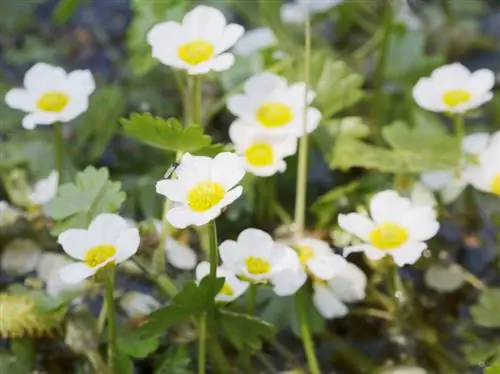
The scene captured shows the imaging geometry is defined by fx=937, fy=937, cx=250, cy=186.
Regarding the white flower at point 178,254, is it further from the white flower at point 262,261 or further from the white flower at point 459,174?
the white flower at point 459,174

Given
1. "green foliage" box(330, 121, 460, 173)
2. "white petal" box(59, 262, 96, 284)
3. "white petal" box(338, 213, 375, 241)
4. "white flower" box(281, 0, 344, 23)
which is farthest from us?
"white flower" box(281, 0, 344, 23)

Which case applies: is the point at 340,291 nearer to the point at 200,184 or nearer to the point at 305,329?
the point at 305,329

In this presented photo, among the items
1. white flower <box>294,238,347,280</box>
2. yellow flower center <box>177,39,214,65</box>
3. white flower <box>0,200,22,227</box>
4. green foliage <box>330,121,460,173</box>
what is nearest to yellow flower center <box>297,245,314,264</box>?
white flower <box>294,238,347,280</box>

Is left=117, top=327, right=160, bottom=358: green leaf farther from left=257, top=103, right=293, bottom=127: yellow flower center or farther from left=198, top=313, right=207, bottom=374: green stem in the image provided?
left=257, top=103, right=293, bottom=127: yellow flower center

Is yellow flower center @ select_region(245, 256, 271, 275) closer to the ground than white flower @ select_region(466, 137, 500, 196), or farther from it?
closer to the ground

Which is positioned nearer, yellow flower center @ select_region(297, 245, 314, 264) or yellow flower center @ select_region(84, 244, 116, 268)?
yellow flower center @ select_region(84, 244, 116, 268)

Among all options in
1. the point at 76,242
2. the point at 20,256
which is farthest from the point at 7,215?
the point at 76,242
